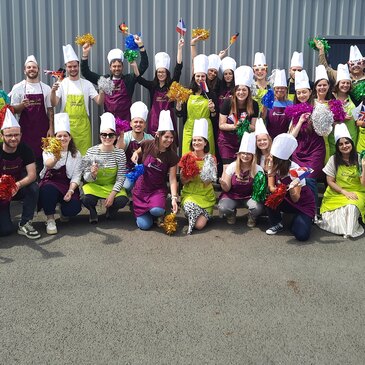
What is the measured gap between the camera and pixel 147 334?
11.9 feet

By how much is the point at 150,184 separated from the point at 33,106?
223 cm

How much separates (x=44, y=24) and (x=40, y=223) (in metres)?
3.65

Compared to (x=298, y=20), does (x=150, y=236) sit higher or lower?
lower

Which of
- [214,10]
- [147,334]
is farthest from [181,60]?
[147,334]

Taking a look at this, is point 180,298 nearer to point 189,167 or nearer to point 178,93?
point 189,167

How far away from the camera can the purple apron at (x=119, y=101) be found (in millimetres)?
7586

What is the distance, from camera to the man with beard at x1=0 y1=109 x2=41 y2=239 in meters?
5.80

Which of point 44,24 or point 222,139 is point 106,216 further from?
point 44,24

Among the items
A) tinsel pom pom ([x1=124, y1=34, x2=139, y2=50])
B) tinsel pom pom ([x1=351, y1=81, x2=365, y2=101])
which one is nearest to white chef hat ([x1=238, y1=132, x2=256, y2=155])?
tinsel pom pom ([x1=351, y1=81, x2=365, y2=101])

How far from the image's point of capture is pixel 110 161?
6.42m

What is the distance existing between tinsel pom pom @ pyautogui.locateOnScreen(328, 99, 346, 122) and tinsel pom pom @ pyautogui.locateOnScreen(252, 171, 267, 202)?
1411 mm

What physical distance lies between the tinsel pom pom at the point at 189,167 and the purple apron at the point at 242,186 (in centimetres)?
53

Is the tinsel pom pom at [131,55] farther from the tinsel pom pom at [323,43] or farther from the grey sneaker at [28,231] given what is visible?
the grey sneaker at [28,231]

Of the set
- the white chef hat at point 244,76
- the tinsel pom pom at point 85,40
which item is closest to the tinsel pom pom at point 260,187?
the white chef hat at point 244,76
